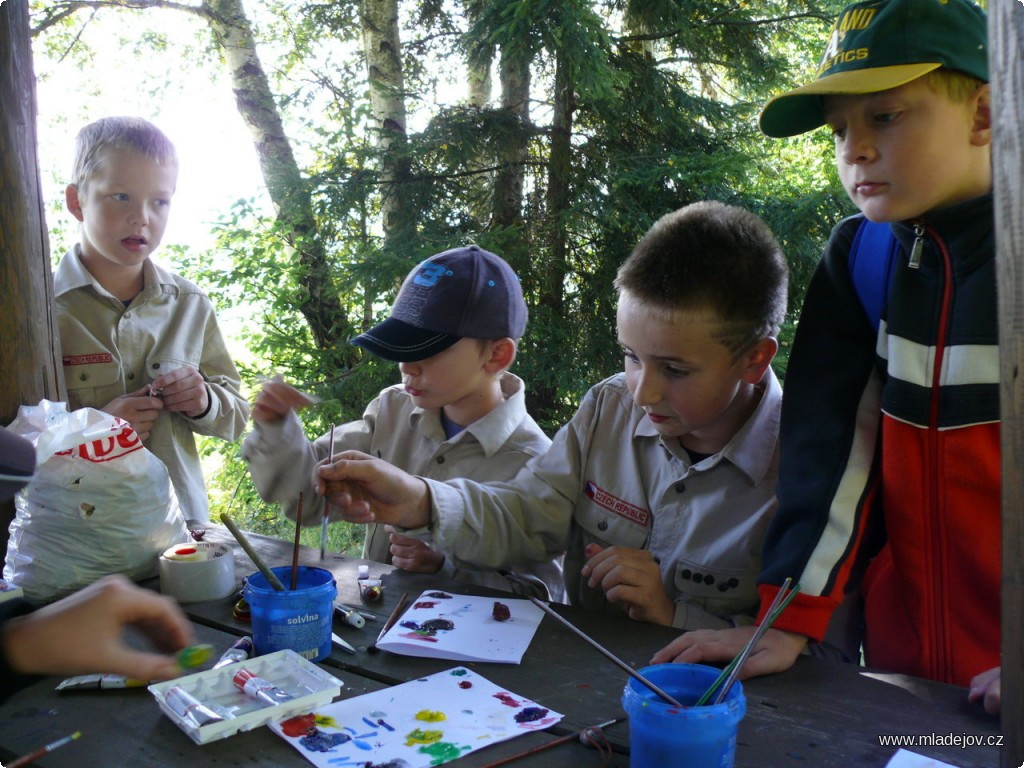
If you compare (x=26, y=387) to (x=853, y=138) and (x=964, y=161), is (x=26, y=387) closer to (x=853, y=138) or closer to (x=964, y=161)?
(x=853, y=138)

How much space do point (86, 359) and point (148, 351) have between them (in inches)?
7.1

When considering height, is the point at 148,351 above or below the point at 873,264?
below

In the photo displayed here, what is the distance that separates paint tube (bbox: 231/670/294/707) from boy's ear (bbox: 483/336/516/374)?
3.92ft

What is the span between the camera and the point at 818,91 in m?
1.38

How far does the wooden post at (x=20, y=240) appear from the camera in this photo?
2.19 m

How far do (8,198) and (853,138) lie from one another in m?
2.09

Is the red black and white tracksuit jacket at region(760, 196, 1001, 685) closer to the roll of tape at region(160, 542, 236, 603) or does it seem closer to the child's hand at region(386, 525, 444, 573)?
the child's hand at region(386, 525, 444, 573)

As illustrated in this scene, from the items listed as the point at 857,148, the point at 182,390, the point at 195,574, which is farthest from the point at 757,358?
the point at 182,390

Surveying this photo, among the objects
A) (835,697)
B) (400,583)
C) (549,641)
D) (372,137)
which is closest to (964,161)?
(835,697)

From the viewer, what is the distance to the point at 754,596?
171 centimetres

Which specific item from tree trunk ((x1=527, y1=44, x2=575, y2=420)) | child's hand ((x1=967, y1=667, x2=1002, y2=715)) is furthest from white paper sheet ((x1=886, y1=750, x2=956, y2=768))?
tree trunk ((x1=527, y1=44, x2=575, y2=420))

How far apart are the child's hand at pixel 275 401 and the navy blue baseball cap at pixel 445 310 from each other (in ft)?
0.87

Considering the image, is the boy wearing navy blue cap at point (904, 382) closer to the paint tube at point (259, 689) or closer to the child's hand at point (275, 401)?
the paint tube at point (259, 689)

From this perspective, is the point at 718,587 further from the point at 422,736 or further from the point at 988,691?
the point at 422,736
